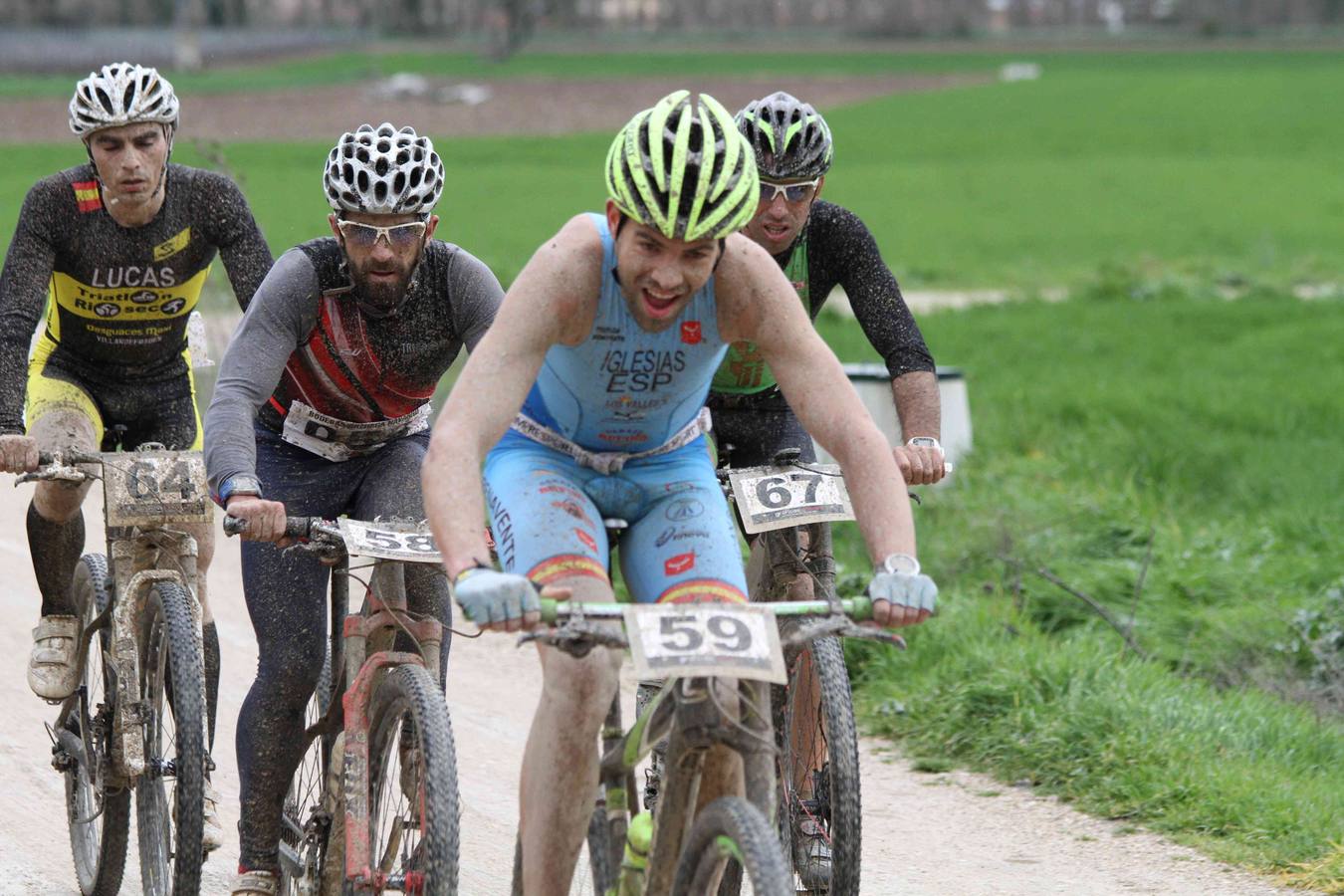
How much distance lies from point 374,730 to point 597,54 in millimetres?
70779

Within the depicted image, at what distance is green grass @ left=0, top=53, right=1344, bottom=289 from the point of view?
88.6 ft

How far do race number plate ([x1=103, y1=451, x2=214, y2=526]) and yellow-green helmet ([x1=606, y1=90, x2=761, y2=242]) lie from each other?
2.07m

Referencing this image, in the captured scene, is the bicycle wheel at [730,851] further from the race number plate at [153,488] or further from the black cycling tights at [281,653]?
the race number plate at [153,488]

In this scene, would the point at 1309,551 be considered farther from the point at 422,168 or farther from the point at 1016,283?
the point at 1016,283

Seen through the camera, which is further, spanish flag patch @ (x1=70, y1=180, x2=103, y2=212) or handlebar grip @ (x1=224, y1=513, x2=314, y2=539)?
spanish flag patch @ (x1=70, y1=180, x2=103, y2=212)

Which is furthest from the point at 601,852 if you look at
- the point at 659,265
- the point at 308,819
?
the point at 659,265

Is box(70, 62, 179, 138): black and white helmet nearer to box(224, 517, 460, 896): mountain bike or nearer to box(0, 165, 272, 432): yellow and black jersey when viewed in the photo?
box(0, 165, 272, 432): yellow and black jersey

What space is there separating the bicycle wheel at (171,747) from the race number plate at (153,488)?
0.21 metres

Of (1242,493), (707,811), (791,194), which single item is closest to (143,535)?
(791,194)

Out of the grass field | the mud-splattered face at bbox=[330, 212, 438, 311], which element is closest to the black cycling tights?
the mud-splattered face at bbox=[330, 212, 438, 311]

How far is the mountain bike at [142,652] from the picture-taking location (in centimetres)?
526

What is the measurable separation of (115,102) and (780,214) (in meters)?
2.06

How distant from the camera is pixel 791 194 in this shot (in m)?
5.37

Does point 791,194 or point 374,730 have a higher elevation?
point 791,194
